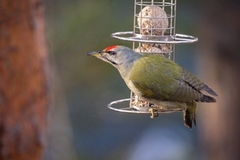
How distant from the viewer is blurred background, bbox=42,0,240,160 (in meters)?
10.5

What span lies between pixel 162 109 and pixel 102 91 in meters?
5.77

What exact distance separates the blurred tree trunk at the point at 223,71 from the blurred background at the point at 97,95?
1.73 m

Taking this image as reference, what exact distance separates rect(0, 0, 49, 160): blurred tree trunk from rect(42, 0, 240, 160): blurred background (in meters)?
7.73

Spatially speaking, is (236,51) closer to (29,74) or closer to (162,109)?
(162,109)

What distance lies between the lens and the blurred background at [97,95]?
10.5 m

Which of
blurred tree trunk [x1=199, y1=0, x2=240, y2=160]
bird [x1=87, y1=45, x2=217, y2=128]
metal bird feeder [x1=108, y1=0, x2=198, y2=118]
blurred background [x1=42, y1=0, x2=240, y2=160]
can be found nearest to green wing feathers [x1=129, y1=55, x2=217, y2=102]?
bird [x1=87, y1=45, x2=217, y2=128]

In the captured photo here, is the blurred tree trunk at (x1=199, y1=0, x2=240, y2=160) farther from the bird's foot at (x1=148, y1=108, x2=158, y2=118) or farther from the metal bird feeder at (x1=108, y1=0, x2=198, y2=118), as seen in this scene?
the bird's foot at (x1=148, y1=108, x2=158, y2=118)

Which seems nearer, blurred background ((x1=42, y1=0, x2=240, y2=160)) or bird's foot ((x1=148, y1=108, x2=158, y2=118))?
bird's foot ((x1=148, y1=108, x2=158, y2=118))

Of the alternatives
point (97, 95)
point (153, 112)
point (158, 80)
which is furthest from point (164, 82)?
point (97, 95)

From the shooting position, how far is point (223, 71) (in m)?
8.35

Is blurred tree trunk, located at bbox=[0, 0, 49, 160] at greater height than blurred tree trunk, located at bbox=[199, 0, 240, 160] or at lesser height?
greater

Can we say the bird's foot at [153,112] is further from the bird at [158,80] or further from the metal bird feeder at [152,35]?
the bird at [158,80]

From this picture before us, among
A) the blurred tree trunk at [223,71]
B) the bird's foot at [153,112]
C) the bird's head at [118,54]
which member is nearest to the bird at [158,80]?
the bird's head at [118,54]

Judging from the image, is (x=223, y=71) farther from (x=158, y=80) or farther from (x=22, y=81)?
(x=22, y=81)
